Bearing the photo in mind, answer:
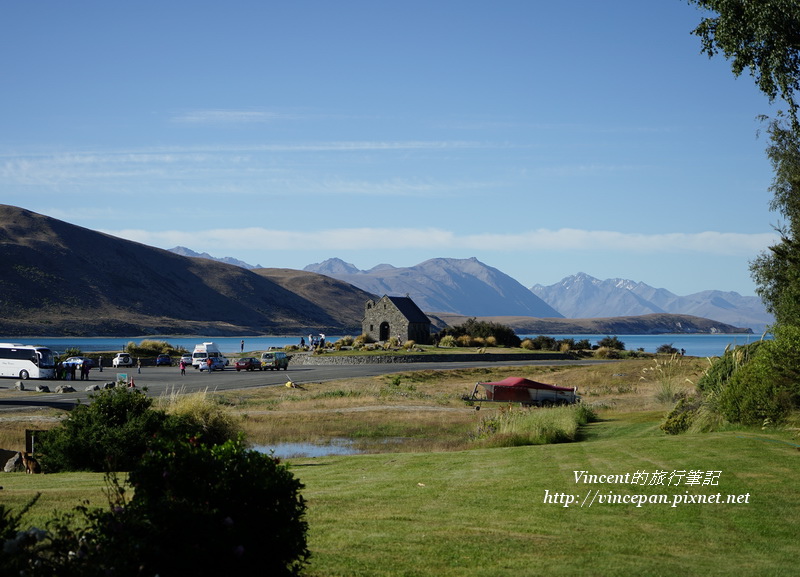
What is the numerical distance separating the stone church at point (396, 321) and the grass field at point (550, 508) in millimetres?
73873

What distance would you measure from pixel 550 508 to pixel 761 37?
13.3 metres

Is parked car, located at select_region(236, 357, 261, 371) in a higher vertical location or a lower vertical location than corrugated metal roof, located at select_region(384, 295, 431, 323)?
lower

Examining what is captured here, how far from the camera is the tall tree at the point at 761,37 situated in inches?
742

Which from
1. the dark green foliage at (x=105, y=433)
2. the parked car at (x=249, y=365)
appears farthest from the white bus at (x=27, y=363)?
the dark green foliage at (x=105, y=433)

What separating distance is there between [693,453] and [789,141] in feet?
92.7

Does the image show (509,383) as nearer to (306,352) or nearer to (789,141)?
(789,141)

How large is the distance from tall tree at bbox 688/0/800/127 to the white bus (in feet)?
162

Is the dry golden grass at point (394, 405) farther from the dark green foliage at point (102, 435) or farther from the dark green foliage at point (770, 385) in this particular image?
the dark green foliage at point (770, 385)

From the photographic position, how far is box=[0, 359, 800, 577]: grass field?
28.0 ft

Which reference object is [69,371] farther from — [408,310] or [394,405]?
[408,310]

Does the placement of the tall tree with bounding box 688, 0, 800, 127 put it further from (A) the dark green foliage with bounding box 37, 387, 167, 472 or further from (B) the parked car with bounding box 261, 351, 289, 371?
(B) the parked car with bounding box 261, 351, 289, 371

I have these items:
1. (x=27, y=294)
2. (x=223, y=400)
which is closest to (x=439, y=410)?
(x=223, y=400)

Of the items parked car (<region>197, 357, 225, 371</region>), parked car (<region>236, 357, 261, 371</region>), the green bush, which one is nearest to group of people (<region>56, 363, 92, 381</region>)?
parked car (<region>197, 357, 225, 371</region>)

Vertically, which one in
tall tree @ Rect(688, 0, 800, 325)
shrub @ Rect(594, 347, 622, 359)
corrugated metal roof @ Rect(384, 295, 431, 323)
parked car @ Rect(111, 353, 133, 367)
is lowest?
parked car @ Rect(111, 353, 133, 367)
